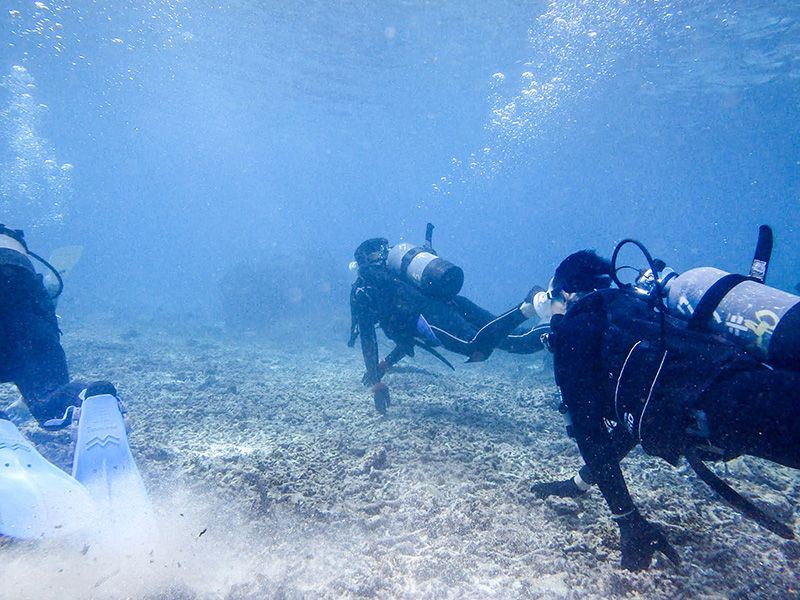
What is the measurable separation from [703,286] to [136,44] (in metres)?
36.1

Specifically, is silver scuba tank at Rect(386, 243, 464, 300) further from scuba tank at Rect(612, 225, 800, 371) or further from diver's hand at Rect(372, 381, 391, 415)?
scuba tank at Rect(612, 225, 800, 371)

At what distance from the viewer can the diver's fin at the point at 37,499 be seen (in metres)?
2.43

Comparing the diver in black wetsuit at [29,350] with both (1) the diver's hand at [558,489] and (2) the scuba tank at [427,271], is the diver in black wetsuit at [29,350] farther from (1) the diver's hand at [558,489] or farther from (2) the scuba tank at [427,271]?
(1) the diver's hand at [558,489]

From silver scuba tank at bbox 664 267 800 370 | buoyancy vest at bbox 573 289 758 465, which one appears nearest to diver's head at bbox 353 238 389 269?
buoyancy vest at bbox 573 289 758 465

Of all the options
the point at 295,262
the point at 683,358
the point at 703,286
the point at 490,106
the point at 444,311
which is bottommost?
the point at 295,262

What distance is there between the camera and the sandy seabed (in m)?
2.62

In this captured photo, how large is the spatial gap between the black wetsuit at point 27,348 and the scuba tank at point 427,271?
4.66m

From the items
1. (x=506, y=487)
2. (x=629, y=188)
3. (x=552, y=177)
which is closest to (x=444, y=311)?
(x=506, y=487)

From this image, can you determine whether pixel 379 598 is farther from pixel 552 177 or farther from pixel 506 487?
pixel 552 177

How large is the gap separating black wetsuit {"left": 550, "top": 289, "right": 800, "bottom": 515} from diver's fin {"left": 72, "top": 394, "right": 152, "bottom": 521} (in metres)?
3.33

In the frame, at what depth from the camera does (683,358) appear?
7.96 feet

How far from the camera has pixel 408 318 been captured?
6414mm

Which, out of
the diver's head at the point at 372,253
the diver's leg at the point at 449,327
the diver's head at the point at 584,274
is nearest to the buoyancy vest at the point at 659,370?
the diver's head at the point at 584,274

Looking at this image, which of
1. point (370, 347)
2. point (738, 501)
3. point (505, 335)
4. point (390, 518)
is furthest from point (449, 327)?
point (738, 501)
